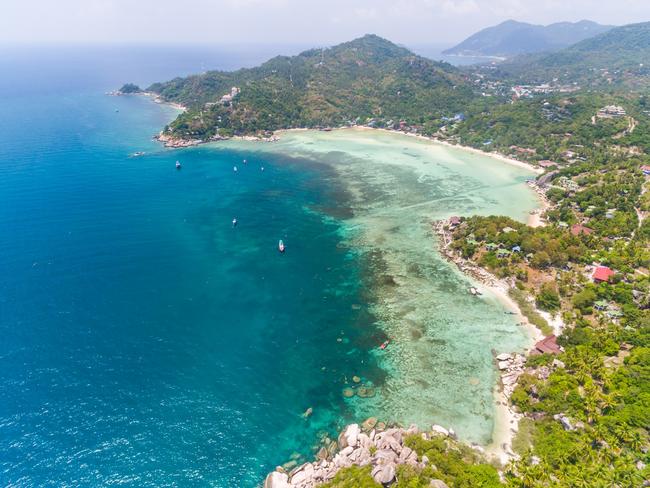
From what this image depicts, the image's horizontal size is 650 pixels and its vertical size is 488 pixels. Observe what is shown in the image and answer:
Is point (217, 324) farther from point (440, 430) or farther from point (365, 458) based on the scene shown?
point (440, 430)

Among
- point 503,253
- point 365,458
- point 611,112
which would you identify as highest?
point 611,112

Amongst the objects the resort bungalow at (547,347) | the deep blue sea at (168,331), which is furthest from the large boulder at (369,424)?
the resort bungalow at (547,347)

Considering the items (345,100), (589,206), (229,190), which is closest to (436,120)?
(345,100)

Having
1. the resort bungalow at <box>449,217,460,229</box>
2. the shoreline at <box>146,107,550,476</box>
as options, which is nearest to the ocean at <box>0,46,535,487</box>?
the shoreline at <box>146,107,550,476</box>

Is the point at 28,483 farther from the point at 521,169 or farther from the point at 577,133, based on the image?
the point at 577,133

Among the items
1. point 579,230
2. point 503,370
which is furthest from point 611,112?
point 503,370
